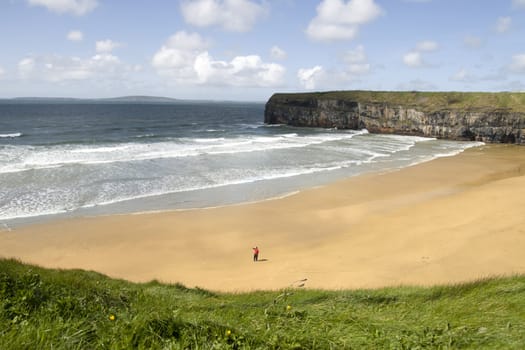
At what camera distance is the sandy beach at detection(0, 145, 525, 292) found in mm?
12602

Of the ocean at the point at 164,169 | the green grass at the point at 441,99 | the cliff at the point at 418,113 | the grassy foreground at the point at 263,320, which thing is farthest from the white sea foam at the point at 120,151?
the grassy foreground at the point at 263,320

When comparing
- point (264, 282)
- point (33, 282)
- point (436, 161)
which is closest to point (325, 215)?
point (264, 282)

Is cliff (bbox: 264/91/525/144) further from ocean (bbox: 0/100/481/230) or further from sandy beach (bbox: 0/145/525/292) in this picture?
sandy beach (bbox: 0/145/525/292)

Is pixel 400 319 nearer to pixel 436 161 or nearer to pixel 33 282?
pixel 33 282

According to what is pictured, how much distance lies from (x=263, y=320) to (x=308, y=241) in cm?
1072

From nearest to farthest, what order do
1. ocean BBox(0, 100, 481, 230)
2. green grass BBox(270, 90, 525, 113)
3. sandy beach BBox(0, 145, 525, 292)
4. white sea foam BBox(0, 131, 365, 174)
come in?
sandy beach BBox(0, 145, 525, 292)
ocean BBox(0, 100, 481, 230)
white sea foam BBox(0, 131, 365, 174)
green grass BBox(270, 90, 525, 113)

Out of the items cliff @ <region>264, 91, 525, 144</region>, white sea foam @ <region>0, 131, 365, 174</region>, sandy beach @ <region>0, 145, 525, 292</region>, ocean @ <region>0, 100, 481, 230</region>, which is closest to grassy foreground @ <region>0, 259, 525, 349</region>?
sandy beach @ <region>0, 145, 525, 292</region>

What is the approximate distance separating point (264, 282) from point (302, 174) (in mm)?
18583

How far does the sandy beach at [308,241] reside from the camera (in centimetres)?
1260

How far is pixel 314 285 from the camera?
11531 millimetres

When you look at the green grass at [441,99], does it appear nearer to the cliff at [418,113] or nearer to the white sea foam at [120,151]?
the cliff at [418,113]

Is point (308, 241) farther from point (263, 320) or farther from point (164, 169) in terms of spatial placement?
point (164, 169)

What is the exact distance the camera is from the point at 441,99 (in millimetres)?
62344

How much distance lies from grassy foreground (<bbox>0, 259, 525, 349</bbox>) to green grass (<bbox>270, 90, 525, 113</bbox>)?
5623 centimetres
